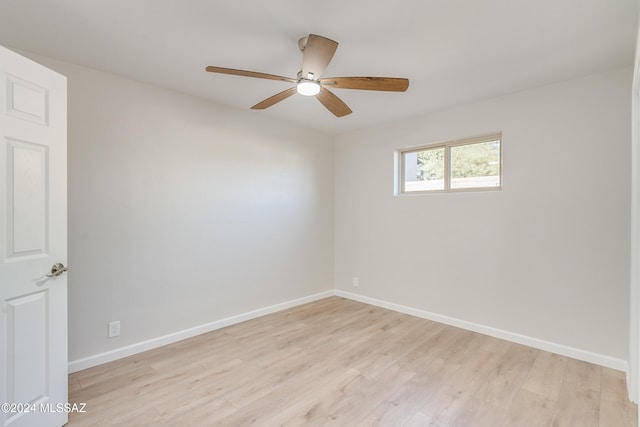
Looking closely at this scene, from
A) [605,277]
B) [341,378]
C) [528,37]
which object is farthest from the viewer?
[605,277]

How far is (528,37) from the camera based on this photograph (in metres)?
2.02

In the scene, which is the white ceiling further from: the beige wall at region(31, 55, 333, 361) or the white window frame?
the white window frame

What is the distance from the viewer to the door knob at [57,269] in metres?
1.75

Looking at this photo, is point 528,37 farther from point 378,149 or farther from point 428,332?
point 428,332

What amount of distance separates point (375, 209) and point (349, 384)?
2.38m

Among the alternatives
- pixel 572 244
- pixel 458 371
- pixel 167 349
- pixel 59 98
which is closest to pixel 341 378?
pixel 458 371

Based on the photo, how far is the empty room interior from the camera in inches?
74.0

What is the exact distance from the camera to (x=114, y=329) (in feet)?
8.54

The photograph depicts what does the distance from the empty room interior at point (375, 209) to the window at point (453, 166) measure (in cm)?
3

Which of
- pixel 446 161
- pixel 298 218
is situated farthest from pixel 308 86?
pixel 298 218

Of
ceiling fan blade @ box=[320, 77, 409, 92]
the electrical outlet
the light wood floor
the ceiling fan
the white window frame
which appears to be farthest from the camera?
the white window frame

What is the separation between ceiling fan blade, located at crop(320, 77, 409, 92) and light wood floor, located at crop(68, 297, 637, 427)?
215 centimetres

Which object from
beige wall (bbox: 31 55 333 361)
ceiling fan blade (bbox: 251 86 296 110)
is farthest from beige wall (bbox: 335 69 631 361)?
ceiling fan blade (bbox: 251 86 296 110)

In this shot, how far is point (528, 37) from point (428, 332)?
2743 mm
